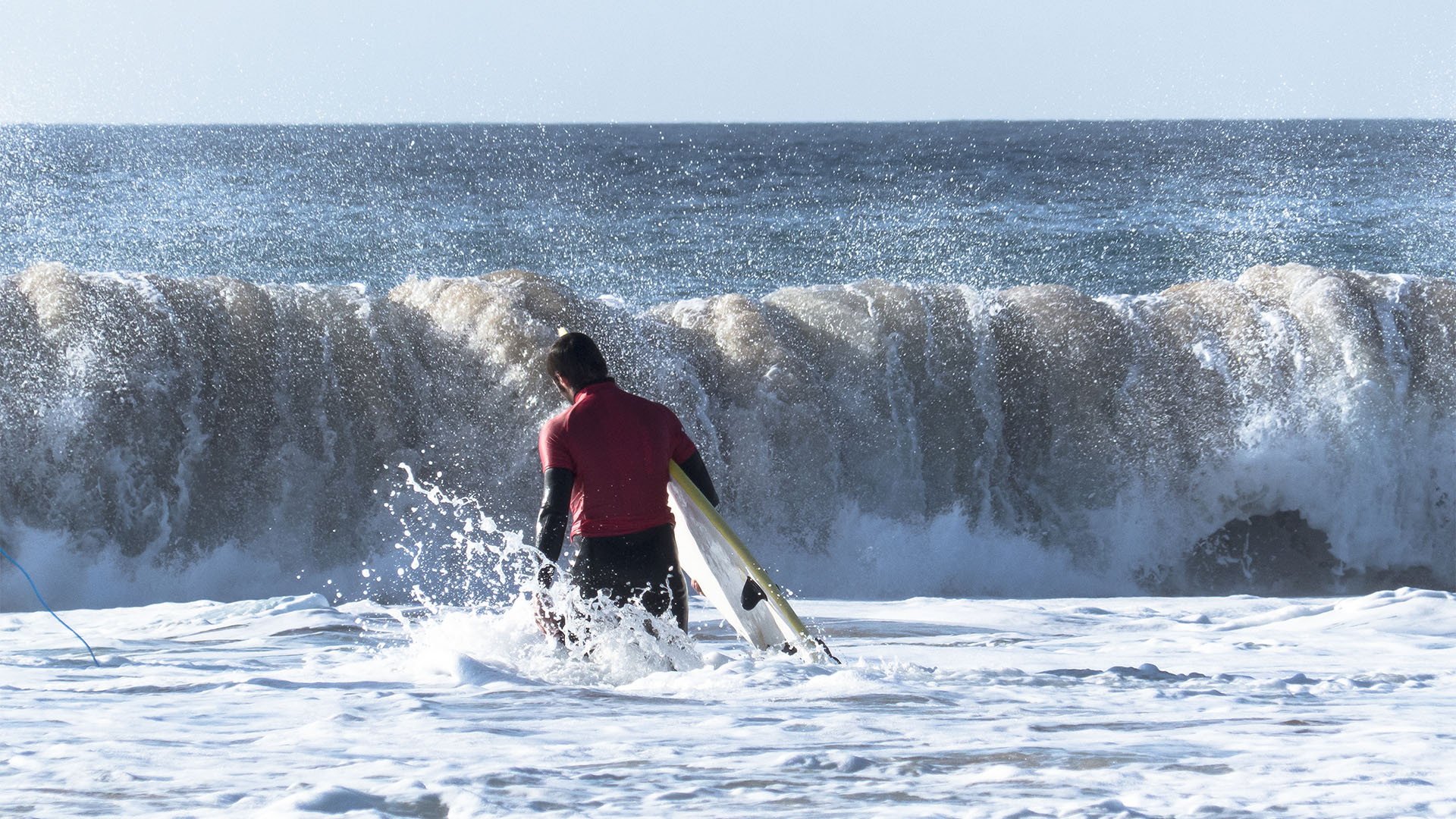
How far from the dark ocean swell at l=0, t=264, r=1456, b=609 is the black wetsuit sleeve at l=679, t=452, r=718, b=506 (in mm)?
3654

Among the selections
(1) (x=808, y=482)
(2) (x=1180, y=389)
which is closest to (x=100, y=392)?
(1) (x=808, y=482)

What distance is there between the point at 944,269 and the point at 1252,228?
22.0 ft

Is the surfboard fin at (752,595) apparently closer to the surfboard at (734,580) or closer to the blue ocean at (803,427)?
the surfboard at (734,580)

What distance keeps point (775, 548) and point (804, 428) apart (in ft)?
2.79

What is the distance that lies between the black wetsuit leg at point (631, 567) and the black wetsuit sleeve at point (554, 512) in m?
0.14

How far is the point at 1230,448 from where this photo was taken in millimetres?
8539

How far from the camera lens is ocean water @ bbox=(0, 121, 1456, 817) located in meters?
3.00

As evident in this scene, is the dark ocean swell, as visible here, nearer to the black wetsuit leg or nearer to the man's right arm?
the black wetsuit leg

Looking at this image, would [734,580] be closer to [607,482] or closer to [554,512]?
[607,482]

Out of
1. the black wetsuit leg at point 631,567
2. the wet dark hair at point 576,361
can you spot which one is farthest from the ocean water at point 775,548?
the wet dark hair at point 576,361

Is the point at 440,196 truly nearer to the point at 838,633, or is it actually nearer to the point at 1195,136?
the point at 838,633

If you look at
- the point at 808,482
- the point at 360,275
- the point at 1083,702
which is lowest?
the point at 1083,702

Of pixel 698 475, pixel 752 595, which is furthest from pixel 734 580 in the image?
pixel 698 475

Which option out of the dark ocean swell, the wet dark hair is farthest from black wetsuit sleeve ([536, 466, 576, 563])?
the dark ocean swell
